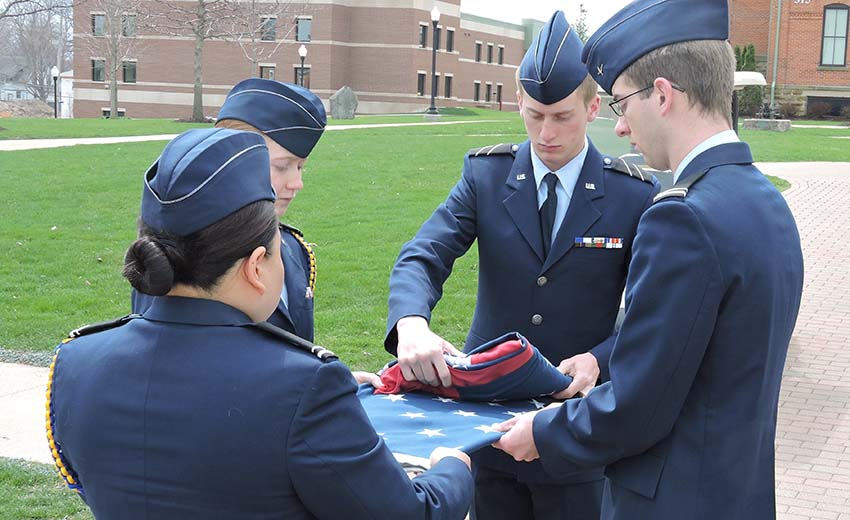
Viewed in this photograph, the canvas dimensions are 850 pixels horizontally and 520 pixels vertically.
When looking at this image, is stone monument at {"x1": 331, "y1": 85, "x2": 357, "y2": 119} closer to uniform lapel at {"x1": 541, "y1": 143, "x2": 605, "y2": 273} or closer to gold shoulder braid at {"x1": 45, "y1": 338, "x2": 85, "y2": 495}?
uniform lapel at {"x1": 541, "y1": 143, "x2": 605, "y2": 273}

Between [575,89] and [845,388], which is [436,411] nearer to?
[575,89]

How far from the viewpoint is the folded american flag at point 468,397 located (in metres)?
2.73

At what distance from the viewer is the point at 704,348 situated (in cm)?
229

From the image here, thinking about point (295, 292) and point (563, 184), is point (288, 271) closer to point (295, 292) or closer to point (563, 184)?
point (295, 292)

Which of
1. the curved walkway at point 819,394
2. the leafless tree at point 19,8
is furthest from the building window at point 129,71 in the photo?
the curved walkway at point 819,394

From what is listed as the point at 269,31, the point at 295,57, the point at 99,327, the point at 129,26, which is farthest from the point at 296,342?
A: the point at 129,26

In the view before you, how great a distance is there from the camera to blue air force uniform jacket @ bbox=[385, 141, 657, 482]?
337 centimetres

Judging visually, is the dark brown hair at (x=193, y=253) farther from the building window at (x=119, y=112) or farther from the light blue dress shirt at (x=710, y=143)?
the building window at (x=119, y=112)

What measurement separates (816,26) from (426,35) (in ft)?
90.5

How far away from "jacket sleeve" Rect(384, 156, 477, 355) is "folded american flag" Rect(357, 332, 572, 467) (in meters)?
0.23

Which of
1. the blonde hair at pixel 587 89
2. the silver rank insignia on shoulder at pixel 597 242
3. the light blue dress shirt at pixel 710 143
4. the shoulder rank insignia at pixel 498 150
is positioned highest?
the blonde hair at pixel 587 89

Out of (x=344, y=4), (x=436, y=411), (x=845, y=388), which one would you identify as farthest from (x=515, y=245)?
(x=344, y=4)

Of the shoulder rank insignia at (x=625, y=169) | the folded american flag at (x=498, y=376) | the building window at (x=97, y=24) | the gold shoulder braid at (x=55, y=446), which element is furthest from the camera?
the building window at (x=97, y=24)

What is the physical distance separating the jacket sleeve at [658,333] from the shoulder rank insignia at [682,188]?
1.1 inches
